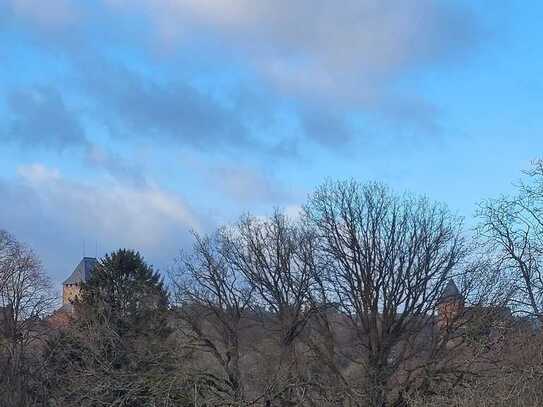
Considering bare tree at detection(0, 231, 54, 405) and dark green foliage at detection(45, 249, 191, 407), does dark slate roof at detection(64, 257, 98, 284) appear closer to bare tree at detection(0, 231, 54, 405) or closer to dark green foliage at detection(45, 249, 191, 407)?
bare tree at detection(0, 231, 54, 405)

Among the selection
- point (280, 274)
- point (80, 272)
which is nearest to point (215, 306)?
point (280, 274)

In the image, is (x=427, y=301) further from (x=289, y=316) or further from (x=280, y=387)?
(x=280, y=387)

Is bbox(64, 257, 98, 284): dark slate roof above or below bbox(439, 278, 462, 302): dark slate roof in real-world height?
above

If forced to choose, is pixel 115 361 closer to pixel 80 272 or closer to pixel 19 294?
pixel 19 294

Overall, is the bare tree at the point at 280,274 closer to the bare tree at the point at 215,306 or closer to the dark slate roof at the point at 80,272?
the bare tree at the point at 215,306

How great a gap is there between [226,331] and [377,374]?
941cm

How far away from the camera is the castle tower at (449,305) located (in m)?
32.5

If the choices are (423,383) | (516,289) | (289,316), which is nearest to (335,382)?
(423,383)

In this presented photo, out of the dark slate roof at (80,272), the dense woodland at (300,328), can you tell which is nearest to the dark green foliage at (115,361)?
Result: the dense woodland at (300,328)

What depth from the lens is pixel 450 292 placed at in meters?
34.2

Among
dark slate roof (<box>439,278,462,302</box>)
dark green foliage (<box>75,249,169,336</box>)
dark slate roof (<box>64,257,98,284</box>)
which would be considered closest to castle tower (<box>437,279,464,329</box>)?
dark slate roof (<box>439,278,462,302</box>)

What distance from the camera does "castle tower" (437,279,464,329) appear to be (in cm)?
3250

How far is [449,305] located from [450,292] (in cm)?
99

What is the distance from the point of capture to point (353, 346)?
114 feet
